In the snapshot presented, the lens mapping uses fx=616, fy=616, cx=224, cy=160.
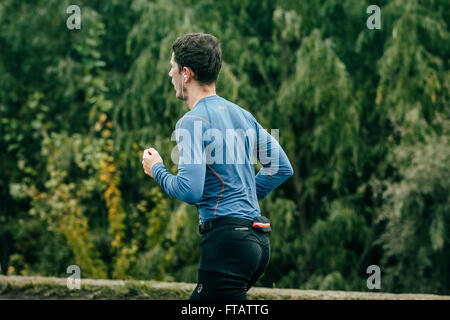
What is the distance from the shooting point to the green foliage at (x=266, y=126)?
24.3 feet

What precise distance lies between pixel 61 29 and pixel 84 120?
141 cm

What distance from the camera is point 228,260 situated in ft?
8.08

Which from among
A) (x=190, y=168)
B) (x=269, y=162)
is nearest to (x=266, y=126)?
(x=269, y=162)

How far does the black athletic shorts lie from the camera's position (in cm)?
246

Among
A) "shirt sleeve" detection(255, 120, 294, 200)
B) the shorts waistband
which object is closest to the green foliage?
"shirt sleeve" detection(255, 120, 294, 200)

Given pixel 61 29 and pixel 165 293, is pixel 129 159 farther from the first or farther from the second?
pixel 165 293

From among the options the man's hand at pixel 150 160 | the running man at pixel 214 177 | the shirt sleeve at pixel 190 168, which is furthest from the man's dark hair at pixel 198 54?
the man's hand at pixel 150 160

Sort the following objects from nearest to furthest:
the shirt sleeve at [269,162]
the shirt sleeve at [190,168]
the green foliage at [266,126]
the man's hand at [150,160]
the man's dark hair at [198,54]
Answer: the shirt sleeve at [190,168] < the man's dark hair at [198,54] < the man's hand at [150,160] < the shirt sleeve at [269,162] < the green foliage at [266,126]

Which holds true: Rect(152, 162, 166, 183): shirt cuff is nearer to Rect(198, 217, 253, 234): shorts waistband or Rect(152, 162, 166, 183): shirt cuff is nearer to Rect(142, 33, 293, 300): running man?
Rect(142, 33, 293, 300): running man

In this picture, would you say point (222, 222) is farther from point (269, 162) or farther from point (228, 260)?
point (269, 162)

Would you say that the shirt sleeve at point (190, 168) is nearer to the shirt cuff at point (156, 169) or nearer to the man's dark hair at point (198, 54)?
the shirt cuff at point (156, 169)

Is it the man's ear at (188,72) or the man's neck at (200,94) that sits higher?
the man's ear at (188,72)

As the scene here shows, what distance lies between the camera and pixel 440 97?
25.0ft

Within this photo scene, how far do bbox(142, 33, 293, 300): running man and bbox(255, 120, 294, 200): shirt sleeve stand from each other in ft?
0.48
